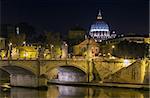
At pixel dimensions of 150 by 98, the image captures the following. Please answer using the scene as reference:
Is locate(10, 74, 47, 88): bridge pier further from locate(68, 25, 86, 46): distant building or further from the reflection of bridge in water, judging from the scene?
locate(68, 25, 86, 46): distant building

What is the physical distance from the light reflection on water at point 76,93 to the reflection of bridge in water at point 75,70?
3.50ft

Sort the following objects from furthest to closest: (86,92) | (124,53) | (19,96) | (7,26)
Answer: (7,26) < (124,53) < (86,92) < (19,96)

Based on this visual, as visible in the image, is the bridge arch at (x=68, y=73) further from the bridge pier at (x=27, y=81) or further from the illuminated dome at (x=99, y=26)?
the illuminated dome at (x=99, y=26)

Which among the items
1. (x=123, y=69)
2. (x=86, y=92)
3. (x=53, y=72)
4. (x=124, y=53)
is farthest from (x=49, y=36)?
(x=86, y=92)

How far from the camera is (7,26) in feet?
144

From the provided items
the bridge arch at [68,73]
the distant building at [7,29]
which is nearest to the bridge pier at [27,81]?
the bridge arch at [68,73]

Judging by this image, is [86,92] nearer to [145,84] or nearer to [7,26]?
[145,84]

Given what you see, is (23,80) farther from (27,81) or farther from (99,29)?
(99,29)

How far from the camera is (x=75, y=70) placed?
1181 inches

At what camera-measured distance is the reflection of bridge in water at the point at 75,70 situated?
2678 centimetres

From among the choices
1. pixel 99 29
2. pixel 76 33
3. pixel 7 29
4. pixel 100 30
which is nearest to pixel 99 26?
pixel 99 29

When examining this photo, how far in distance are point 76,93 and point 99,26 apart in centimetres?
5098

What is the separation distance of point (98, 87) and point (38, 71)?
347 centimetres

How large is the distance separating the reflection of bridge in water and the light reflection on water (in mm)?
1068
